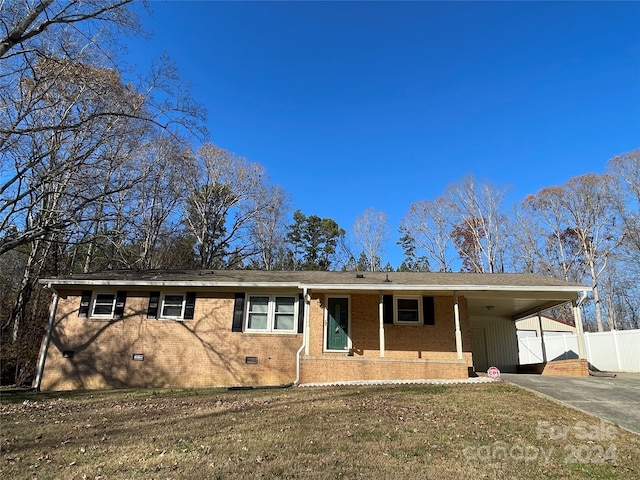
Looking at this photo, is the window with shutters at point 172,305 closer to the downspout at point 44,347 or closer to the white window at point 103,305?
the white window at point 103,305

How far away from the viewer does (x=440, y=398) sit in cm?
784

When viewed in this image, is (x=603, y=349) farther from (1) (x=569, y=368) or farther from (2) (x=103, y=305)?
(2) (x=103, y=305)

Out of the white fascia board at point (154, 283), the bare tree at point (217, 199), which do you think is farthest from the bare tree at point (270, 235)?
the white fascia board at point (154, 283)

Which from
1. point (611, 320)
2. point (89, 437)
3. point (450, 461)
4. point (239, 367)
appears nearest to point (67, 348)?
point (239, 367)

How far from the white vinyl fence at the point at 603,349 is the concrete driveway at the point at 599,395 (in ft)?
25.7

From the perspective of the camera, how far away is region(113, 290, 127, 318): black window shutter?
13.7 metres

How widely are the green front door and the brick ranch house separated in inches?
1.3

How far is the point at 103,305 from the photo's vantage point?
1384 cm

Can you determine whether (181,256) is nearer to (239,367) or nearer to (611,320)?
(239,367)

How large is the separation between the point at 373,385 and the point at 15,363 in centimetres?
1408

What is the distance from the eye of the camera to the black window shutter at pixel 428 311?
41.8 ft

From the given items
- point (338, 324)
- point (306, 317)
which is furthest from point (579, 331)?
point (306, 317)

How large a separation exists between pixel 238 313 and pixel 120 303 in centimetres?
424

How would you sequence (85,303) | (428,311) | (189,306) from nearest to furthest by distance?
(428,311) < (189,306) < (85,303)
